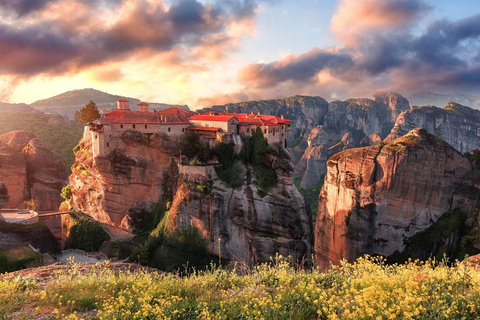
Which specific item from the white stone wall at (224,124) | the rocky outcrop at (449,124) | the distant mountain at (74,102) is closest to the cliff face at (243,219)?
the white stone wall at (224,124)

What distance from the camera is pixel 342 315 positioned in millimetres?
5512

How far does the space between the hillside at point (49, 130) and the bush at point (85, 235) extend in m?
25.1

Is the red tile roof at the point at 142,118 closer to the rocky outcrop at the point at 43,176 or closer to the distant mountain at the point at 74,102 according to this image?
the rocky outcrop at the point at 43,176

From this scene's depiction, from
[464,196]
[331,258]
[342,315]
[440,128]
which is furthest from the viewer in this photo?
[440,128]

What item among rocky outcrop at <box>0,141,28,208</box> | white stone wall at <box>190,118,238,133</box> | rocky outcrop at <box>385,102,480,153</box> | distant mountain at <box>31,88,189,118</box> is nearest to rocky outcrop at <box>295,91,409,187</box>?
rocky outcrop at <box>385,102,480,153</box>

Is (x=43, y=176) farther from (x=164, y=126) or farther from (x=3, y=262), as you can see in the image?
(x=164, y=126)

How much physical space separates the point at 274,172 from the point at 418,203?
52.7 feet

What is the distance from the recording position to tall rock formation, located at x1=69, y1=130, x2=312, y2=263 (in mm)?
35625

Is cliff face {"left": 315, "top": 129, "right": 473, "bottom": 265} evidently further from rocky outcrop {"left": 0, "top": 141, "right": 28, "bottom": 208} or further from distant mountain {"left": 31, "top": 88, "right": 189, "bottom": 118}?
distant mountain {"left": 31, "top": 88, "right": 189, "bottom": 118}

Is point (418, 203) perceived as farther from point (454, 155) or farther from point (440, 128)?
point (440, 128)

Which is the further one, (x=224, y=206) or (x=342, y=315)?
(x=224, y=206)

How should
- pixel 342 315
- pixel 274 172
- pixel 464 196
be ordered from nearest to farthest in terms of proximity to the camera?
pixel 342 315 < pixel 464 196 < pixel 274 172

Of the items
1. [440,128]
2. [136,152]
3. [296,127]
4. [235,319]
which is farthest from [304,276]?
[296,127]

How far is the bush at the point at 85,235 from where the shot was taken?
133 feet
